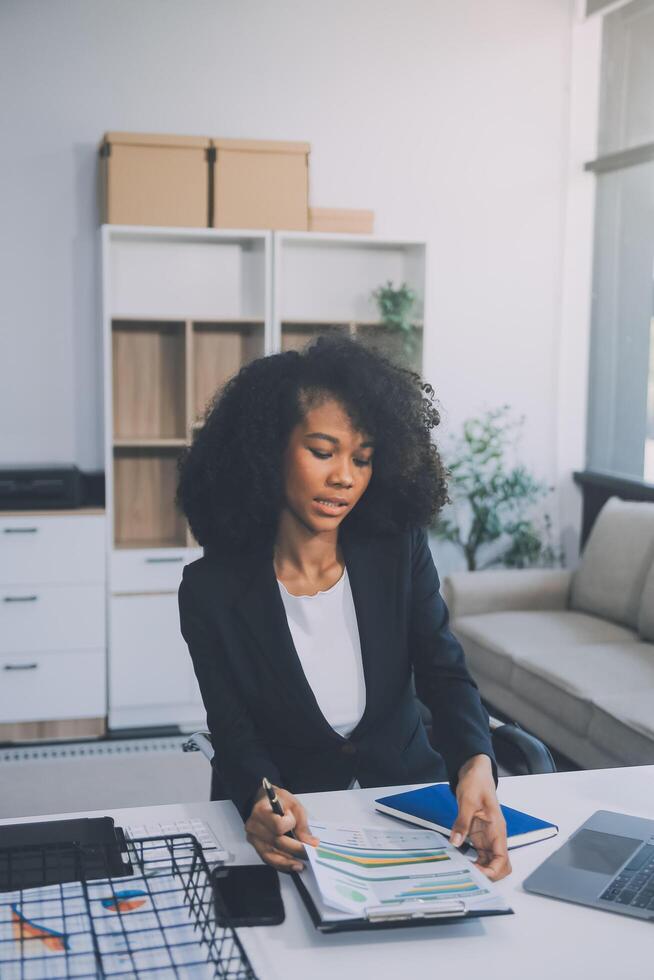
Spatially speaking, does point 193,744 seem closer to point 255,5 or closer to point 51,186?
point 51,186

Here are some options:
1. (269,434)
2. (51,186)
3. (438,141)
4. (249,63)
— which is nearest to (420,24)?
(438,141)

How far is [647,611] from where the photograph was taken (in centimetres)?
373

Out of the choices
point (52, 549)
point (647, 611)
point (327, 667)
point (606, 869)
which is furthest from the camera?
point (52, 549)

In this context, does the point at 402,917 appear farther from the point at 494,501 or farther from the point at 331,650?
the point at 494,501

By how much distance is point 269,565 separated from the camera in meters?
1.76

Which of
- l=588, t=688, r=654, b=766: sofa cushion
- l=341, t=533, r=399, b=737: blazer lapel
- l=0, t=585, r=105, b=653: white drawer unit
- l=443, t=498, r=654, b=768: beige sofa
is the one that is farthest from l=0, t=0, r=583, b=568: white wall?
l=341, t=533, r=399, b=737: blazer lapel

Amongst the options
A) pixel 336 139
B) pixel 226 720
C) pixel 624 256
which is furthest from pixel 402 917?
pixel 624 256

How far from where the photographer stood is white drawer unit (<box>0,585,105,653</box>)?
3.88 m

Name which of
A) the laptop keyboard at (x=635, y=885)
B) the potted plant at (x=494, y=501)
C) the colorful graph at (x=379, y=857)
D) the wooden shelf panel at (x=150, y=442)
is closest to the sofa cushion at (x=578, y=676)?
the potted plant at (x=494, y=501)

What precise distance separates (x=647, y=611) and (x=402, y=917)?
2.77 meters

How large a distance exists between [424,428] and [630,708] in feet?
5.33

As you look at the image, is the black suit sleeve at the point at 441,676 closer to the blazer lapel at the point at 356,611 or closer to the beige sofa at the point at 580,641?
the blazer lapel at the point at 356,611

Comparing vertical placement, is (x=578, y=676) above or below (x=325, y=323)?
below

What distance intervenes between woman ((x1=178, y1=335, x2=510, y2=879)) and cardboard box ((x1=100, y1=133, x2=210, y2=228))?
2.40 metres
